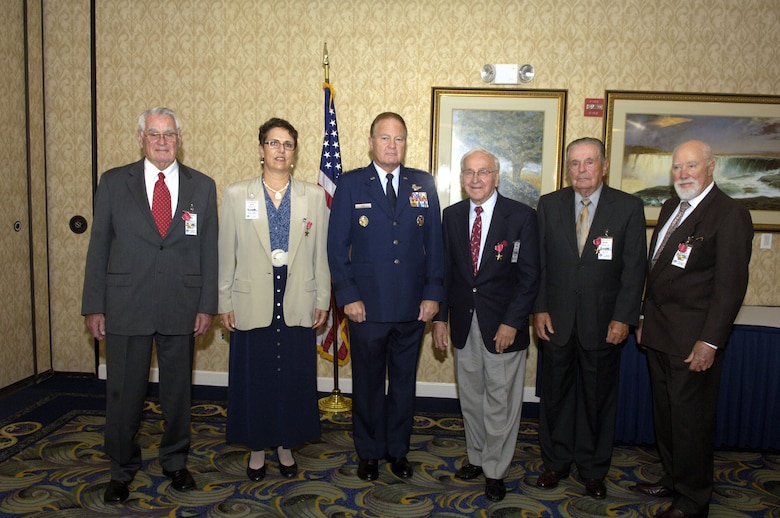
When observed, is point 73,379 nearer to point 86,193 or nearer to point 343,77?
point 86,193

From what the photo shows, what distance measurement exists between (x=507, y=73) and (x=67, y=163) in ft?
12.1

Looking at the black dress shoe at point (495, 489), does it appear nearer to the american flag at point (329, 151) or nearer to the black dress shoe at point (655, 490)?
the black dress shoe at point (655, 490)

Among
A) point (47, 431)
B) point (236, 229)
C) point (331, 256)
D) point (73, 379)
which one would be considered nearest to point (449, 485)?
point (331, 256)

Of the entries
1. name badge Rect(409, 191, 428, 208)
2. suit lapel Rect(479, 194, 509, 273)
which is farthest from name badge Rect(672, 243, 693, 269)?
name badge Rect(409, 191, 428, 208)

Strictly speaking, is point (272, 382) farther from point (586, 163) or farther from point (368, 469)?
point (586, 163)

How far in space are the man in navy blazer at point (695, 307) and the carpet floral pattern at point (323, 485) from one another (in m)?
0.35

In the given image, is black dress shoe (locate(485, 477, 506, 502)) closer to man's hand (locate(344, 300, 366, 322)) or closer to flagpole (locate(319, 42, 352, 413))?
man's hand (locate(344, 300, 366, 322))

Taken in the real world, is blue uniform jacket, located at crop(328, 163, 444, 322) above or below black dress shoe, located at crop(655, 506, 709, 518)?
above

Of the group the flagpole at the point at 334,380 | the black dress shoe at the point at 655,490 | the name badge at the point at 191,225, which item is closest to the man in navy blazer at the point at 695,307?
the black dress shoe at the point at 655,490

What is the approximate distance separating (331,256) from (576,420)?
158 centimetres

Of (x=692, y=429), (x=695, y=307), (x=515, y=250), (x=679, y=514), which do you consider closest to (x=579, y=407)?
(x=692, y=429)

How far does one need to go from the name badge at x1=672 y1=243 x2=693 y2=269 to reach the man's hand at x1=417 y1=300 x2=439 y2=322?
119cm

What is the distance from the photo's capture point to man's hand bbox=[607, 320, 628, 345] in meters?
2.87

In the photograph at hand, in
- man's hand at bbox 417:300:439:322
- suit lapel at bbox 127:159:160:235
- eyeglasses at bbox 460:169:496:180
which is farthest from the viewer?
man's hand at bbox 417:300:439:322
